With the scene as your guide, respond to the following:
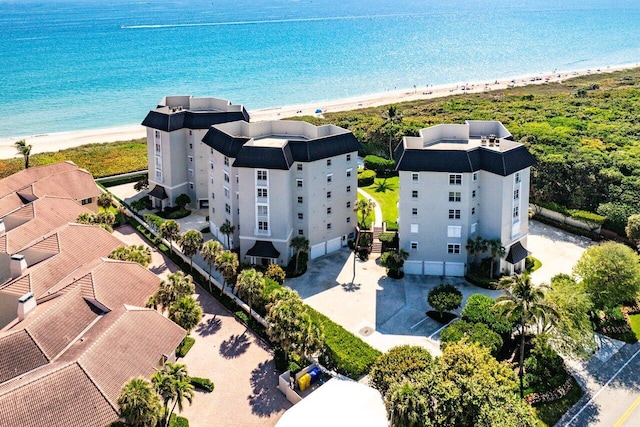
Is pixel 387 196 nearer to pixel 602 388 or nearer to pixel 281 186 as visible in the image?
pixel 281 186

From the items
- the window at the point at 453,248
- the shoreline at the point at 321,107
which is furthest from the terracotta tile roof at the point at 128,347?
the shoreline at the point at 321,107

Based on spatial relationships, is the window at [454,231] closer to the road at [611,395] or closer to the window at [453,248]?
the window at [453,248]

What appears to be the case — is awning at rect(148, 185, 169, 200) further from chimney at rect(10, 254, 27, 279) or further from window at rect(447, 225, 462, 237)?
window at rect(447, 225, 462, 237)

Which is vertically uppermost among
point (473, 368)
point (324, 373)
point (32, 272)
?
point (32, 272)

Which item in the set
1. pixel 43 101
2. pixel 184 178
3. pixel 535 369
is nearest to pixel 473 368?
pixel 535 369

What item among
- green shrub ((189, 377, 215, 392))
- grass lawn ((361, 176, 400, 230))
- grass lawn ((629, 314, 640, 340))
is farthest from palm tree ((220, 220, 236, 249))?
grass lawn ((629, 314, 640, 340))

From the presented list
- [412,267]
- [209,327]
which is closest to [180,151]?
[209,327]

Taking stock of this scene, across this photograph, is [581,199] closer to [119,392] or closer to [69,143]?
[119,392]
